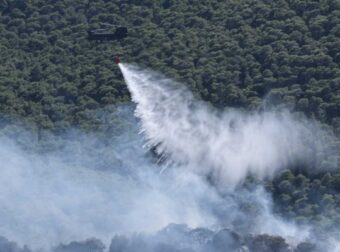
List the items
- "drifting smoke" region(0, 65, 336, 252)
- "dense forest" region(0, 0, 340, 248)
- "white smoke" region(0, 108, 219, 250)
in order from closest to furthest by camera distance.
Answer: "drifting smoke" region(0, 65, 336, 252)
"white smoke" region(0, 108, 219, 250)
"dense forest" region(0, 0, 340, 248)

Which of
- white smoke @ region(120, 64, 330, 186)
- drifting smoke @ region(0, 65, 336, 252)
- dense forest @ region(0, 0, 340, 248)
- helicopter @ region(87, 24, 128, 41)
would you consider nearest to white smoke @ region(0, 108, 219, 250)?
drifting smoke @ region(0, 65, 336, 252)

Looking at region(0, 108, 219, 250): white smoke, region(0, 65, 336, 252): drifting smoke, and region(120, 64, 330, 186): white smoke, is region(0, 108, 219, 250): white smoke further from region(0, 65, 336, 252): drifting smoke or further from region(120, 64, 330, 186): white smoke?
region(120, 64, 330, 186): white smoke

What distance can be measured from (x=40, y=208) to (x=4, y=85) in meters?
36.1

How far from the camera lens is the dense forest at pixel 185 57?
136000mm

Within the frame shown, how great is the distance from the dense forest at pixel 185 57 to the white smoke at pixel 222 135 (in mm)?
2092

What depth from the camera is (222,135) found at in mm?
128375

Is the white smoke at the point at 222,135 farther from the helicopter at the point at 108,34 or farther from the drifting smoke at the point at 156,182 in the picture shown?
the helicopter at the point at 108,34

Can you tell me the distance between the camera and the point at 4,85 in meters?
150

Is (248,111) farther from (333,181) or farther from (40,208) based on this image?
(40,208)

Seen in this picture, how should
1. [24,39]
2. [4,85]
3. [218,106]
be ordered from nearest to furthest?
[218,106] < [4,85] < [24,39]

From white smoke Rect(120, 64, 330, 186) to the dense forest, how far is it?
2092 mm

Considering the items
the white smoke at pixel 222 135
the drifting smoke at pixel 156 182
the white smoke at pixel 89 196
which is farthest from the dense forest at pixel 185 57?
the white smoke at pixel 89 196

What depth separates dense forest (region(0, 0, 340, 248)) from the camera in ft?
446

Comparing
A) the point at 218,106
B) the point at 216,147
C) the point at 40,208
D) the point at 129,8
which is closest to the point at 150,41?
the point at 129,8
